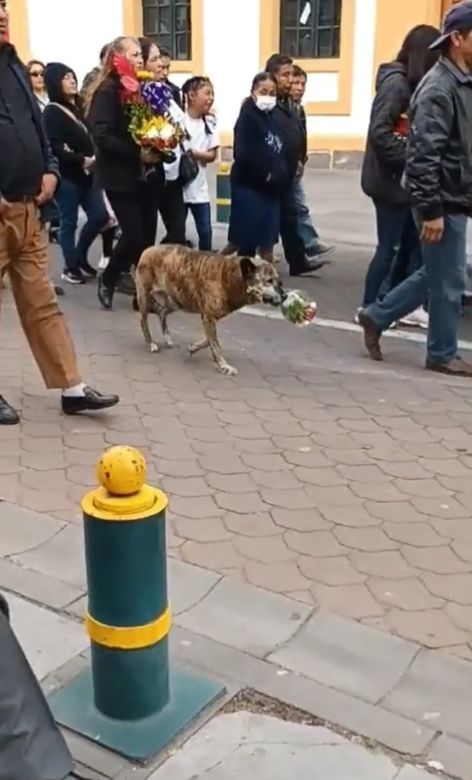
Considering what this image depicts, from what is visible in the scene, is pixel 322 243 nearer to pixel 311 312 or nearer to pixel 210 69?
pixel 311 312

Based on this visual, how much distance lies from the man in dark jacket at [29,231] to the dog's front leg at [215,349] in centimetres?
105

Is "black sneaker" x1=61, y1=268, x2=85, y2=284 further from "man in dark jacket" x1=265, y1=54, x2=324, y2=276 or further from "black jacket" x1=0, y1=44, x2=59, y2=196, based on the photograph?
"black jacket" x1=0, y1=44, x2=59, y2=196

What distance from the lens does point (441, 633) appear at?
324 cm

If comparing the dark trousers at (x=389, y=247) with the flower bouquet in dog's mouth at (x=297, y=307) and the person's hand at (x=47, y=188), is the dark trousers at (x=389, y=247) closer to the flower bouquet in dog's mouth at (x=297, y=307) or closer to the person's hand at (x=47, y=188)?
the flower bouquet in dog's mouth at (x=297, y=307)

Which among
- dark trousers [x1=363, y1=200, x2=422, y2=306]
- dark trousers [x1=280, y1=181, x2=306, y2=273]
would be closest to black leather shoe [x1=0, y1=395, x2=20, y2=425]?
dark trousers [x1=363, y1=200, x2=422, y2=306]

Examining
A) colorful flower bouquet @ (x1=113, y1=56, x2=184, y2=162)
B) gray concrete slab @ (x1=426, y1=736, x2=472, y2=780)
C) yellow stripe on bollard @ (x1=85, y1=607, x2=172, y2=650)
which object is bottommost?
gray concrete slab @ (x1=426, y1=736, x2=472, y2=780)

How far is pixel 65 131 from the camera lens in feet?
26.7

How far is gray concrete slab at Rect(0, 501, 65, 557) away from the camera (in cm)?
377

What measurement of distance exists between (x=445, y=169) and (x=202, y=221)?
11.1 ft

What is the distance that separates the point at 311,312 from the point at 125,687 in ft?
11.1

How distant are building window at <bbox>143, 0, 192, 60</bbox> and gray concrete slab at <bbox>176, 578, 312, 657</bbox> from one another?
1537 centimetres

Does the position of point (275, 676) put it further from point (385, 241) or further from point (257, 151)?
point (257, 151)

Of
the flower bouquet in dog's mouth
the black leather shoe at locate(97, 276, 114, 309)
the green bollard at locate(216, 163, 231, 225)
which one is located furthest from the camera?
the green bollard at locate(216, 163, 231, 225)

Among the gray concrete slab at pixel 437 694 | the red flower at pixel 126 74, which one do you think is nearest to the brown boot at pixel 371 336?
the red flower at pixel 126 74
